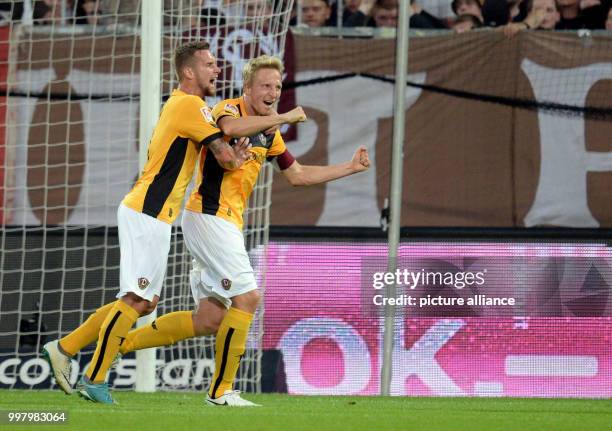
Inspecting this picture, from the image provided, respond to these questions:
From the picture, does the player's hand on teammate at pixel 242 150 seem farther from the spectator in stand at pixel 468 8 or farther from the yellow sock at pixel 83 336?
the spectator in stand at pixel 468 8

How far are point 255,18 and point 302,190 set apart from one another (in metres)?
1.65

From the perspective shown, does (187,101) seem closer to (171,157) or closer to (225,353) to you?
(171,157)

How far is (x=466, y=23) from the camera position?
11.3 m

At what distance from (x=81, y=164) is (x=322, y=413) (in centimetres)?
471

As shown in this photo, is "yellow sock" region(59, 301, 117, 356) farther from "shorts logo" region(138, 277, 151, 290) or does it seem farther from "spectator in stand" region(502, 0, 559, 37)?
"spectator in stand" region(502, 0, 559, 37)

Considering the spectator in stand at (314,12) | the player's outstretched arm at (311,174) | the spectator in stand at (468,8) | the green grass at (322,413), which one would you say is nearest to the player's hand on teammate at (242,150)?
the player's outstretched arm at (311,174)

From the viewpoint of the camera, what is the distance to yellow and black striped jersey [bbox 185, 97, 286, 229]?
7.31 meters

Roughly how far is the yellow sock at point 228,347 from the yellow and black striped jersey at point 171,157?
68 cm

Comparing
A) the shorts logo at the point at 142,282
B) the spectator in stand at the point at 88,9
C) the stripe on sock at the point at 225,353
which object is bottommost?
the stripe on sock at the point at 225,353

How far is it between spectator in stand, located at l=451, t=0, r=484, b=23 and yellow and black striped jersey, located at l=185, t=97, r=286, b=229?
4.43m

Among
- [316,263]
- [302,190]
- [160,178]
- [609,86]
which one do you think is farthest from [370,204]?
[160,178]

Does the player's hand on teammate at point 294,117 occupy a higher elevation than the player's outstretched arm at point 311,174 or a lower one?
higher

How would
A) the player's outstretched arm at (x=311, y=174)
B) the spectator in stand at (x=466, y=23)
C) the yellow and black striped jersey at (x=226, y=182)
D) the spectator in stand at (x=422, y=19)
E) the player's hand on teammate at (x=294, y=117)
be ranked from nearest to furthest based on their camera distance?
the player's hand on teammate at (x=294, y=117) < the yellow and black striped jersey at (x=226, y=182) < the player's outstretched arm at (x=311, y=174) < the spectator in stand at (x=466, y=23) < the spectator in stand at (x=422, y=19)

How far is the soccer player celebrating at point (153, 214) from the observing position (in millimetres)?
7148
